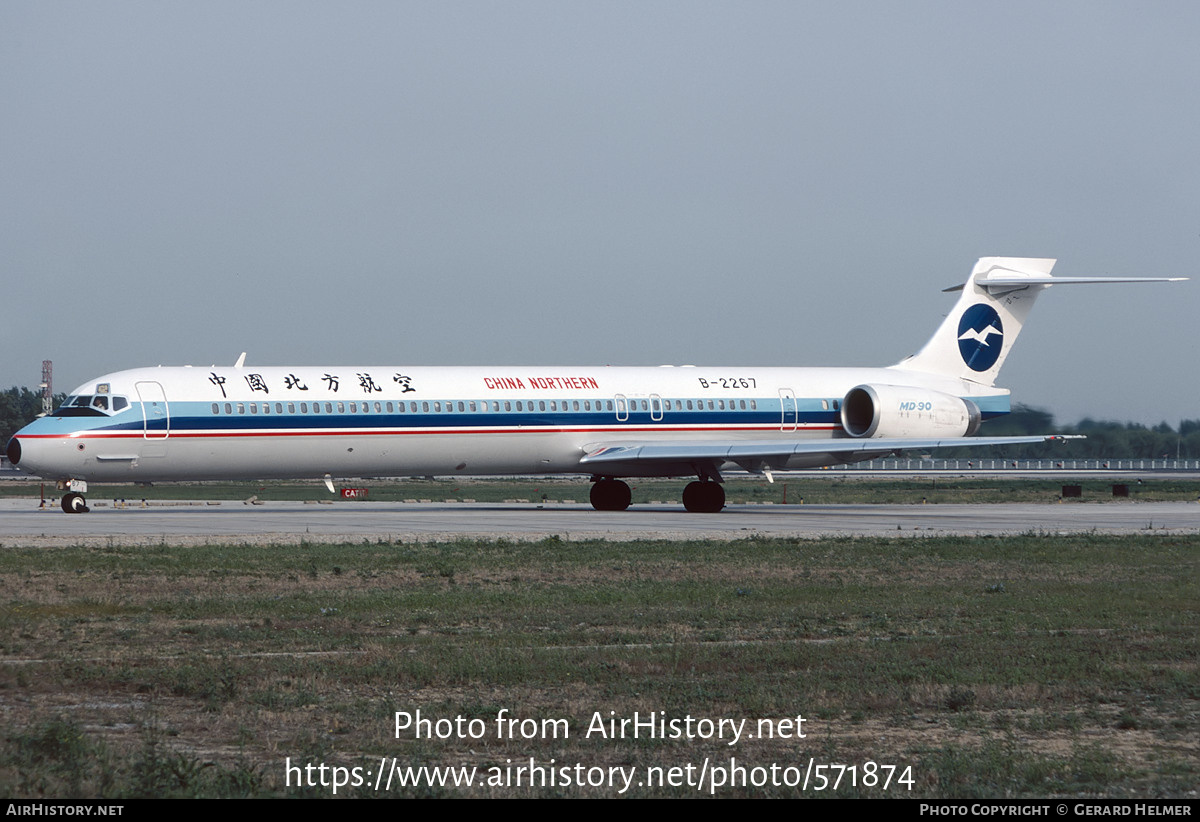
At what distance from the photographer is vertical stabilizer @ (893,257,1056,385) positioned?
43438 mm

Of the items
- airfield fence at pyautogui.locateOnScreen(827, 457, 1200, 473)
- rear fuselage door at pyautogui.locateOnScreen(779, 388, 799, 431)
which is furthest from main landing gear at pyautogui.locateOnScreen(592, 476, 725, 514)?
airfield fence at pyautogui.locateOnScreen(827, 457, 1200, 473)

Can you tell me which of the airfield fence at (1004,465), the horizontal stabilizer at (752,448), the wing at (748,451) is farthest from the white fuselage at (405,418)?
the airfield fence at (1004,465)

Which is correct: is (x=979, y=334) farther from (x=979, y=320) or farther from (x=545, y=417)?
(x=545, y=417)

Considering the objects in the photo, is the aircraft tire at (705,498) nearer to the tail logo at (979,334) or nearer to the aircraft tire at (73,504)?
the tail logo at (979,334)

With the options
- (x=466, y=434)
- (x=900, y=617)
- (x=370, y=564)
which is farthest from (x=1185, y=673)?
(x=466, y=434)

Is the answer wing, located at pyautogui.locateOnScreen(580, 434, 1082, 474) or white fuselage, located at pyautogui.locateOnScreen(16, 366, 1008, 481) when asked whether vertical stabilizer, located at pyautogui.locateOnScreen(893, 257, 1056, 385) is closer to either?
white fuselage, located at pyautogui.locateOnScreen(16, 366, 1008, 481)

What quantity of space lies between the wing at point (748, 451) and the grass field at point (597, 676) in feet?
54.1

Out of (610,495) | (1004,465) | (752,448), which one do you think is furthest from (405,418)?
(1004,465)

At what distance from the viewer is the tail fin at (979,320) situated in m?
43.4

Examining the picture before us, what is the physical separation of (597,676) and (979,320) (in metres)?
34.9

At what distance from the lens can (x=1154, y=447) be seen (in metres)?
66.4

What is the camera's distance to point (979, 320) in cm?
4356
